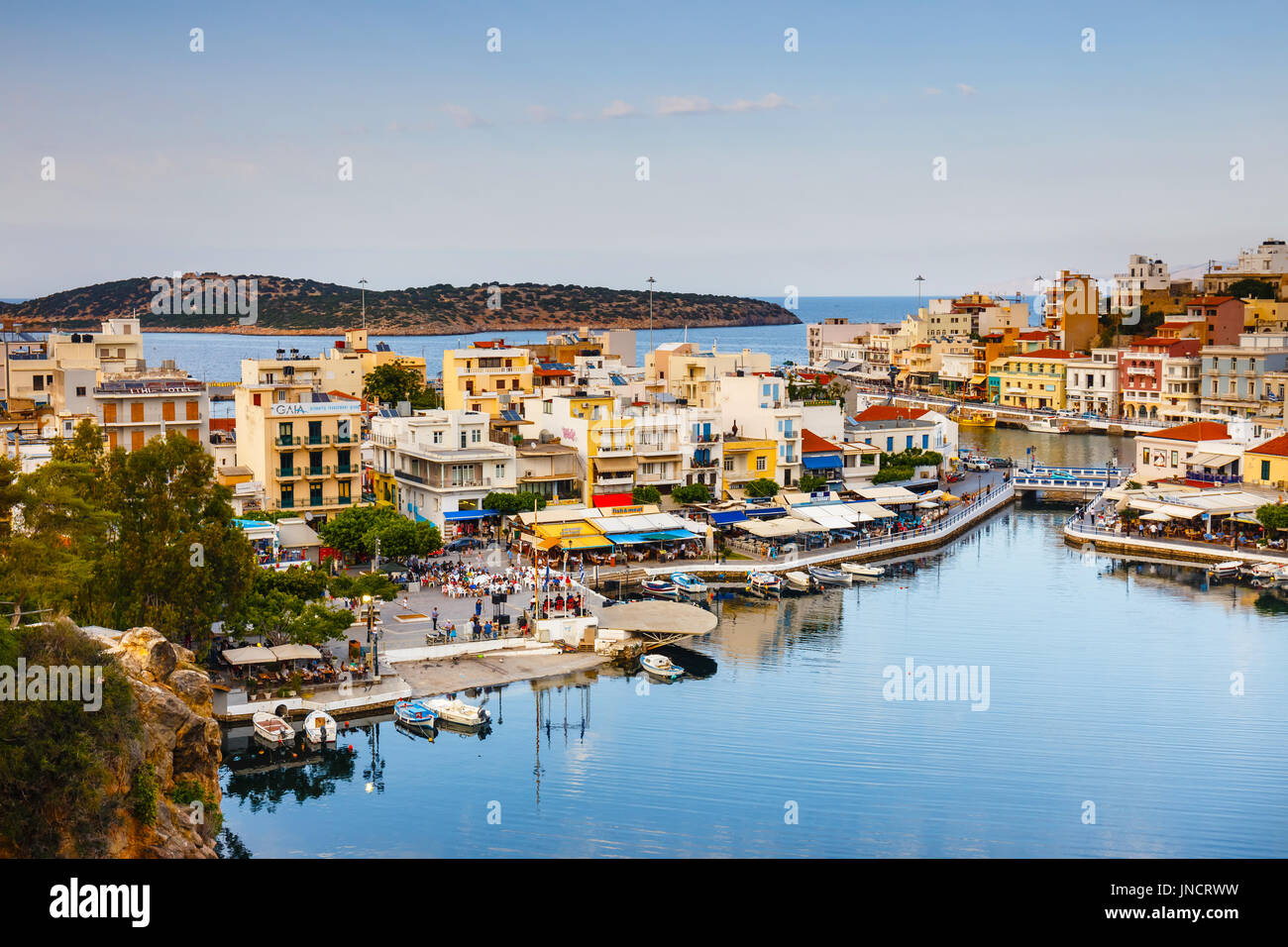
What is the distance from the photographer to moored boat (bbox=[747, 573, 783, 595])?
1342 inches

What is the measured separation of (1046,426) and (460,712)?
5413cm

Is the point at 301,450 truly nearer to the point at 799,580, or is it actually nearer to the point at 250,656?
the point at 250,656

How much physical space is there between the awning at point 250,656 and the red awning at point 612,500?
15.9 metres

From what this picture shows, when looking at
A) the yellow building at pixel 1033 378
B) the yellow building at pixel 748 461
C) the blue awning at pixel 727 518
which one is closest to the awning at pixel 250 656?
the blue awning at pixel 727 518

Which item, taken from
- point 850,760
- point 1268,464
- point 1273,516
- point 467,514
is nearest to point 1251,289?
point 1268,464

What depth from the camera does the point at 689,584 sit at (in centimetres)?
3325

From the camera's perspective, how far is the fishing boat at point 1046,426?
69250mm

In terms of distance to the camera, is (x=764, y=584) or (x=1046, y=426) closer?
(x=764, y=584)

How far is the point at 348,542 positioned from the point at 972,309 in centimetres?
7222

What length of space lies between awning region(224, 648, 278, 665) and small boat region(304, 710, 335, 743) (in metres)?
2.06

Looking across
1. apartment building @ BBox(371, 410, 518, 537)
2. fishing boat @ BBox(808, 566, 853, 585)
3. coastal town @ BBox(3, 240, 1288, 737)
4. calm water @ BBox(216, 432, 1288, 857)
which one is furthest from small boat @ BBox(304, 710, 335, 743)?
fishing boat @ BBox(808, 566, 853, 585)
